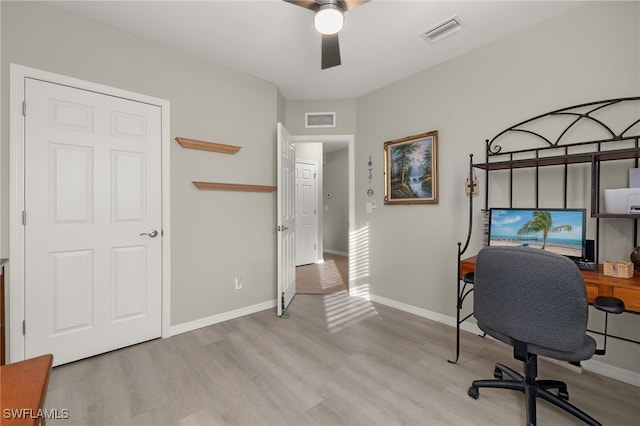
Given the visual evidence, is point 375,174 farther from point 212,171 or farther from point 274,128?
point 212,171

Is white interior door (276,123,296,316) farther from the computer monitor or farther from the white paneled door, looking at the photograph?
the computer monitor

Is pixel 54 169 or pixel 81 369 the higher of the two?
pixel 54 169

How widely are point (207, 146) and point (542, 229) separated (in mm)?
2855

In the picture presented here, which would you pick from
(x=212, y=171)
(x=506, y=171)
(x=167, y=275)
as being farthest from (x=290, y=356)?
(x=506, y=171)

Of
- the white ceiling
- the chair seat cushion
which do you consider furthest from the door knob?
the chair seat cushion

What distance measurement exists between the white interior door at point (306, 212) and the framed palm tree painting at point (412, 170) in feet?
8.41

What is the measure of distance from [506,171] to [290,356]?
2.36 m

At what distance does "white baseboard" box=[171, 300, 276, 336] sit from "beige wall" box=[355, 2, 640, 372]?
1.29 metres

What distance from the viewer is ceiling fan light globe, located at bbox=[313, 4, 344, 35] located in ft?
5.62

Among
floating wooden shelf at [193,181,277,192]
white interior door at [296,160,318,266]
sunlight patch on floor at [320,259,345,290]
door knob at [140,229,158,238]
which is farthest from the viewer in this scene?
white interior door at [296,160,318,266]

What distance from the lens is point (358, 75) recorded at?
10.2 feet

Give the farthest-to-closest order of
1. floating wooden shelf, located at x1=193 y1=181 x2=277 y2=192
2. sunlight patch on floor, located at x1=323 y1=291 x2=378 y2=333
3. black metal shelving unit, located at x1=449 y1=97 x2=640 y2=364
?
A: sunlight patch on floor, located at x1=323 y1=291 x2=378 y2=333 → floating wooden shelf, located at x1=193 y1=181 x2=277 y2=192 → black metal shelving unit, located at x1=449 y1=97 x2=640 y2=364

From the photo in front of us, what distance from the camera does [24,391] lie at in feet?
2.32

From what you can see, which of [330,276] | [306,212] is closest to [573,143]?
[330,276]
